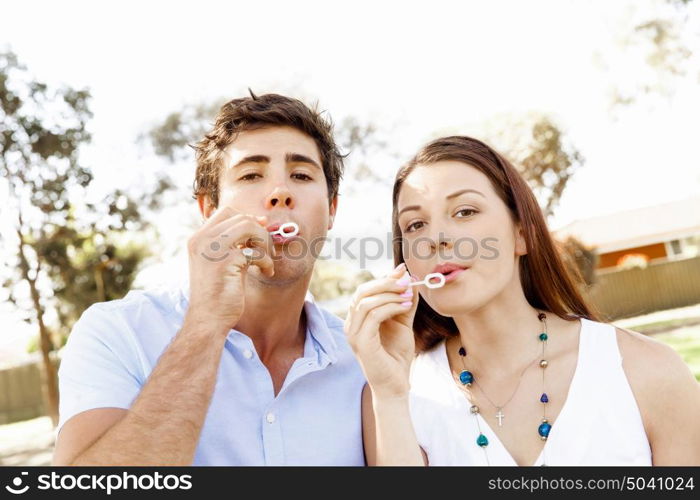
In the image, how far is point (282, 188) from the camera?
336 cm

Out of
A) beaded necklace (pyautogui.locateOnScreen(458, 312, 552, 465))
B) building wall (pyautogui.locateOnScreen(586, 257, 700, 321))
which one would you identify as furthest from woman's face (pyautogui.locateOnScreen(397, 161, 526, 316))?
building wall (pyautogui.locateOnScreen(586, 257, 700, 321))

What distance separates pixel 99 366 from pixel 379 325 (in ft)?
3.95

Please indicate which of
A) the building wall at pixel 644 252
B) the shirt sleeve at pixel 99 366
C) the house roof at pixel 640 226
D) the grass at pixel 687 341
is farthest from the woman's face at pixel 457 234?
the building wall at pixel 644 252

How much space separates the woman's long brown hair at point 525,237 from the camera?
124 inches

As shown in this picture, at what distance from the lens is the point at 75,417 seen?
9.11 ft

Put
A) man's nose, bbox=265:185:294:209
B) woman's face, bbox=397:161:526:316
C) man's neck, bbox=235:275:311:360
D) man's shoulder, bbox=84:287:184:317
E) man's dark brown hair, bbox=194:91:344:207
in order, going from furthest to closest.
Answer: man's dark brown hair, bbox=194:91:344:207 → man's neck, bbox=235:275:311:360 → man's nose, bbox=265:185:294:209 → man's shoulder, bbox=84:287:184:317 → woman's face, bbox=397:161:526:316

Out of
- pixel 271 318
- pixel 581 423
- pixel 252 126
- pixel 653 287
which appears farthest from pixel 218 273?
pixel 653 287

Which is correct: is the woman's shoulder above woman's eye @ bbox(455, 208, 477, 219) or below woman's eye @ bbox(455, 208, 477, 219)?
below

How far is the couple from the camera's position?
8.68ft

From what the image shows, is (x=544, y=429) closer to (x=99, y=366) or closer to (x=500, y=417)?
(x=500, y=417)

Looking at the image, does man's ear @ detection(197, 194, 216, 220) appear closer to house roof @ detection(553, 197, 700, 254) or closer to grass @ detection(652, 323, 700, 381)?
grass @ detection(652, 323, 700, 381)

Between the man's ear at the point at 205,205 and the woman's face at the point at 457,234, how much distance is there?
1.21 m
